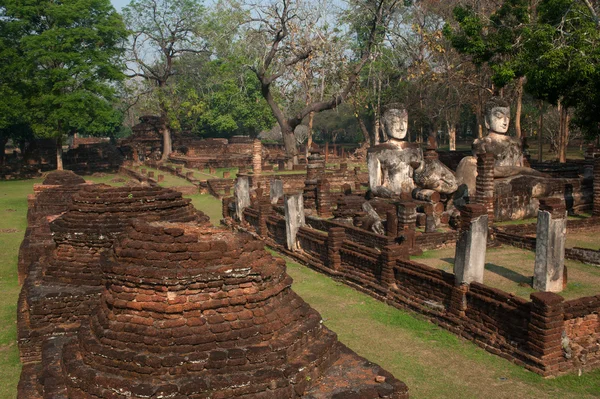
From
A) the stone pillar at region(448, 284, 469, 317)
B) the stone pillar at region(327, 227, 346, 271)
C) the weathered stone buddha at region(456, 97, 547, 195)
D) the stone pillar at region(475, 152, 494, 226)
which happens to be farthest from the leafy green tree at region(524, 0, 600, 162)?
the stone pillar at region(448, 284, 469, 317)

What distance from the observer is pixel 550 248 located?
8.82 m

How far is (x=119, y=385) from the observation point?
4.69 metres

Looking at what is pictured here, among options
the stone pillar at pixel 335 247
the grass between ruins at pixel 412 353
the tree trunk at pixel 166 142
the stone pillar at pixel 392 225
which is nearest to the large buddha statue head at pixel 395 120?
the stone pillar at pixel 392 225

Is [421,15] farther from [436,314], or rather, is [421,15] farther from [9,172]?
[436,314]

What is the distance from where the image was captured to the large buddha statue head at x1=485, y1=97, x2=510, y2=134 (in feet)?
53.2

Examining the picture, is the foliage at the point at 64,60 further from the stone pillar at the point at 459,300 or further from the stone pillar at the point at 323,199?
the stone pillar at the point at 459,300

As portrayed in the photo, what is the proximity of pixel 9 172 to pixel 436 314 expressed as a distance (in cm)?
3308

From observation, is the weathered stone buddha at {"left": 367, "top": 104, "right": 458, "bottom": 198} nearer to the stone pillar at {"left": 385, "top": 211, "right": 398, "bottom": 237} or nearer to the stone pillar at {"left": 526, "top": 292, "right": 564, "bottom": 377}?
the stone pillar at {"left": 385, "top": 211, "right": 398, "bottom": 237}

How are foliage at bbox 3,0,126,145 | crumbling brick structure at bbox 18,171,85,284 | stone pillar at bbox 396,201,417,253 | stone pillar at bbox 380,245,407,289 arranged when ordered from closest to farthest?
1. stone pillar at bbox 380,245,407,289
2. crumbling brick structure at bbox 18,171,85,284
3. stone pillar at bbox 396,201,417,253
4. foliage at bbox 3,0,126,145

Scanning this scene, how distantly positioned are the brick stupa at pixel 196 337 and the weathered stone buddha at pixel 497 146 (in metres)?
11.4

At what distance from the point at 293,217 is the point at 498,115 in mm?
6831

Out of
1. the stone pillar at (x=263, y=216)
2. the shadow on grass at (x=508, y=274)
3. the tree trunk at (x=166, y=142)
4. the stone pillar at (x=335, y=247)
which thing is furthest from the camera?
the tree trunk at (x=166, y=142)

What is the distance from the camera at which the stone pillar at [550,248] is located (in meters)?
8.86

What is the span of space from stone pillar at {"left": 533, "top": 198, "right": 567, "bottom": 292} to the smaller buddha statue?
6.86 m
